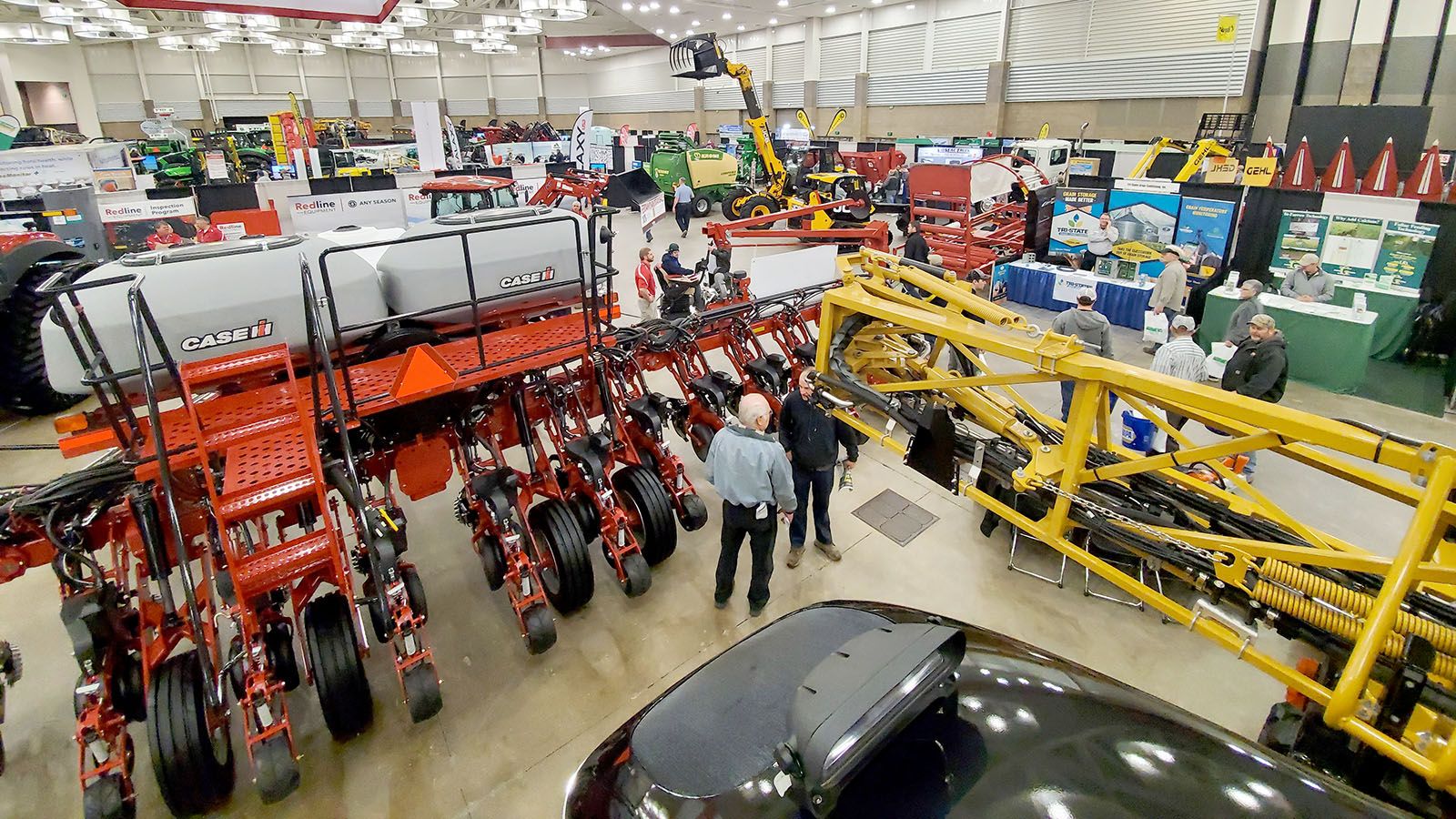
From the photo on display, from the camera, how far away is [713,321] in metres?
6.14

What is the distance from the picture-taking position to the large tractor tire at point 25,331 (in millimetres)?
7129

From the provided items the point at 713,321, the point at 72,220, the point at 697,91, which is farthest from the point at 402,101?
the point at 713,321

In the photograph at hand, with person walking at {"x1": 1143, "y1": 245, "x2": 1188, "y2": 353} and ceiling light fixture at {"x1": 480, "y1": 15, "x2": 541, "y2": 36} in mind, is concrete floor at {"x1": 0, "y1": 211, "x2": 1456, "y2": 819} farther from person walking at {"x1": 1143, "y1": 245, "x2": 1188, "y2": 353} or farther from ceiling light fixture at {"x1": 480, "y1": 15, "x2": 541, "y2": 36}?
ceiling light fixture at {"x1": 480, "y1": 15, "x2": 541, "y2": 36}

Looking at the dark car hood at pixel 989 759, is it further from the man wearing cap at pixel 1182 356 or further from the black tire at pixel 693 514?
the man wearing cap at pixel 1182 356

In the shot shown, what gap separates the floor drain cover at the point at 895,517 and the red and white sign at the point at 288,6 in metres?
11.3

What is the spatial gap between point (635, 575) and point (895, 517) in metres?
2.42

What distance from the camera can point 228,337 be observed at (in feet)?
12.1

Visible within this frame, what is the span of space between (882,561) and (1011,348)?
2360 millimetres

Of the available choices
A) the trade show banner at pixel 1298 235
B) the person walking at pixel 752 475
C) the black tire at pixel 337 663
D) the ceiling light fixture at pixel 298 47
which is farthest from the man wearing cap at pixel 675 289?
the ceiling light fixture at pixel 298 47

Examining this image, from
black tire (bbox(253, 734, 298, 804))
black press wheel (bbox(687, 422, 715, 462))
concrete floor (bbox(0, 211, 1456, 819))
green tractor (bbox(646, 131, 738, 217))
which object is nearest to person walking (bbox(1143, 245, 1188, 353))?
concrete floor (bbox(0, 211, 1456, 819))

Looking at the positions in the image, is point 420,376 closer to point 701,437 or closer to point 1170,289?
point 701,437

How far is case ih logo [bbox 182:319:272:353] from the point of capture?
141 inches

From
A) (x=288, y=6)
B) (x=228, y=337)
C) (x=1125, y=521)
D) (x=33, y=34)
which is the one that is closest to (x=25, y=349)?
(x=228, y=337)

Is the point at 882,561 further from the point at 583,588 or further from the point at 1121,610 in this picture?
the point at 583,588
